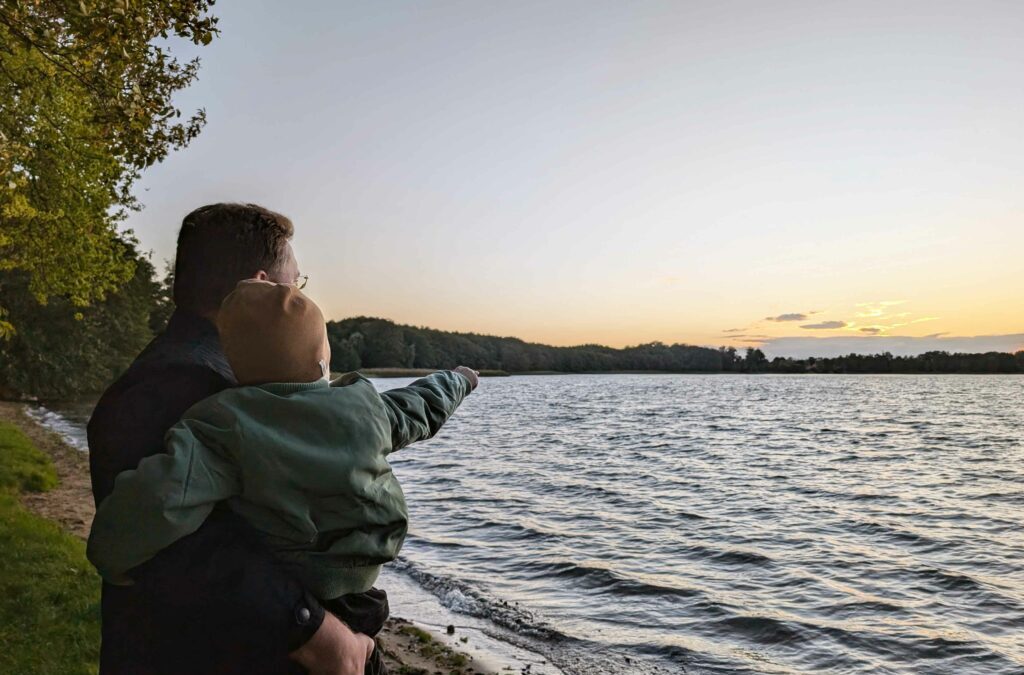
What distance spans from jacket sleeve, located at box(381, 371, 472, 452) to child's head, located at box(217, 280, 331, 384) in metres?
0.27

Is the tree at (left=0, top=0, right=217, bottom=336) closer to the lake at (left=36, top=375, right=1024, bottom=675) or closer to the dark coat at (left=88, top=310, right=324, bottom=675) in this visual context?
the dark coat at (left=88, top=310, right=324, bottom=675)

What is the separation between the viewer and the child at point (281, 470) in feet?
5.19

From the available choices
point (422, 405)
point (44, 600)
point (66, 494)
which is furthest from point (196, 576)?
point (66, 494)

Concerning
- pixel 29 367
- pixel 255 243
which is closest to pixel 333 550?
pixel 255 243

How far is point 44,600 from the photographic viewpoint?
22.2ft

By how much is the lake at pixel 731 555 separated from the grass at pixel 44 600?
4059 millimetres

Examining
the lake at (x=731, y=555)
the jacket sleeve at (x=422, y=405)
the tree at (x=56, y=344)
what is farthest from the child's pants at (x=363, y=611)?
the tree at (x=56, y=344)

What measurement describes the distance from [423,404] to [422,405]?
0.01 m

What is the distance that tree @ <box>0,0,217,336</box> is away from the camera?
621cm

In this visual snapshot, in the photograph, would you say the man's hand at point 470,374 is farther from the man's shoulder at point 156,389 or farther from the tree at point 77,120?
the tree at point 77,120

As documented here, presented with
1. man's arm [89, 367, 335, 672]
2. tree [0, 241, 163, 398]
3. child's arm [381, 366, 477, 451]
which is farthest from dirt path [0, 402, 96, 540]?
tree [0, 241, 163, 398]

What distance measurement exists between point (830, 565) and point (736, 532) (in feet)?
8.05

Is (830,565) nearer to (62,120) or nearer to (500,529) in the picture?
(500,529)

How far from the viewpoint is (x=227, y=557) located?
167cm
